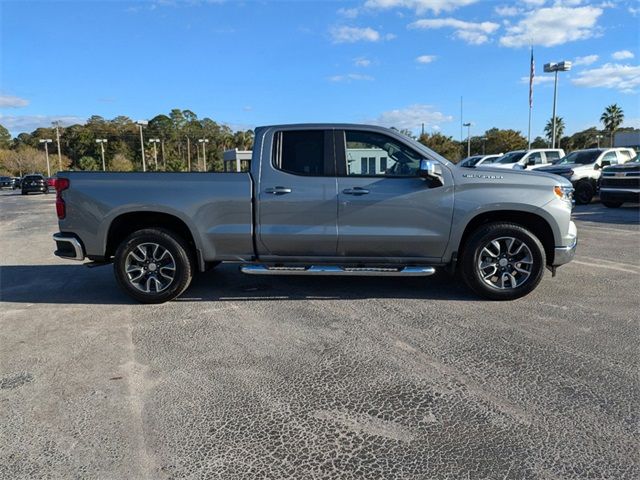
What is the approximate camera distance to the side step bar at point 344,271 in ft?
17.1

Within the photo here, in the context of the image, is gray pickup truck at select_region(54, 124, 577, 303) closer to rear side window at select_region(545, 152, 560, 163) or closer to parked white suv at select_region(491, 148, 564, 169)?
parked white suv at select_region(491, 148, 564, 169)

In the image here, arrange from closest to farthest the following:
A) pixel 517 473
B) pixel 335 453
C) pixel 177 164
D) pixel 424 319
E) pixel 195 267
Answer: pixel 517 473 → pixel 335 453 → pixel 424 319 → pixel 195 267 → pixel 177 164

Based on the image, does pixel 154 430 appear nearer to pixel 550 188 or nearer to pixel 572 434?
pixel 572 434

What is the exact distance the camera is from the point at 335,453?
2.69 m

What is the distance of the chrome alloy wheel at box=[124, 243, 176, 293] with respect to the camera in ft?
17.8

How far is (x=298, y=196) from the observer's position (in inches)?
209

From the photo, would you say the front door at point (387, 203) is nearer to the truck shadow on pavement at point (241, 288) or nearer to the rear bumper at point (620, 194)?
the truck shadow on pavement at point (241, 288)

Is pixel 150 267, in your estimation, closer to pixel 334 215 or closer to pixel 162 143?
pixel 334 215

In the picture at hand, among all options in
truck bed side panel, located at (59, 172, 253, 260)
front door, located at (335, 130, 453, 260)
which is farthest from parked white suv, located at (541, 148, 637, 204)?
truck bed side panel, located at (59, 172, 253, 260)

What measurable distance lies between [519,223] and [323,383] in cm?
323

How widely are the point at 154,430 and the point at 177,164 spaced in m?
68.0

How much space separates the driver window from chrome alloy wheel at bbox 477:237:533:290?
48.2 inches

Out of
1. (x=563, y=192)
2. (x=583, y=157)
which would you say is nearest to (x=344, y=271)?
(x=563, y=192)

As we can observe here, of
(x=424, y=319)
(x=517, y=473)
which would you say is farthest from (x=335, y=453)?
(x=424, y=319)
